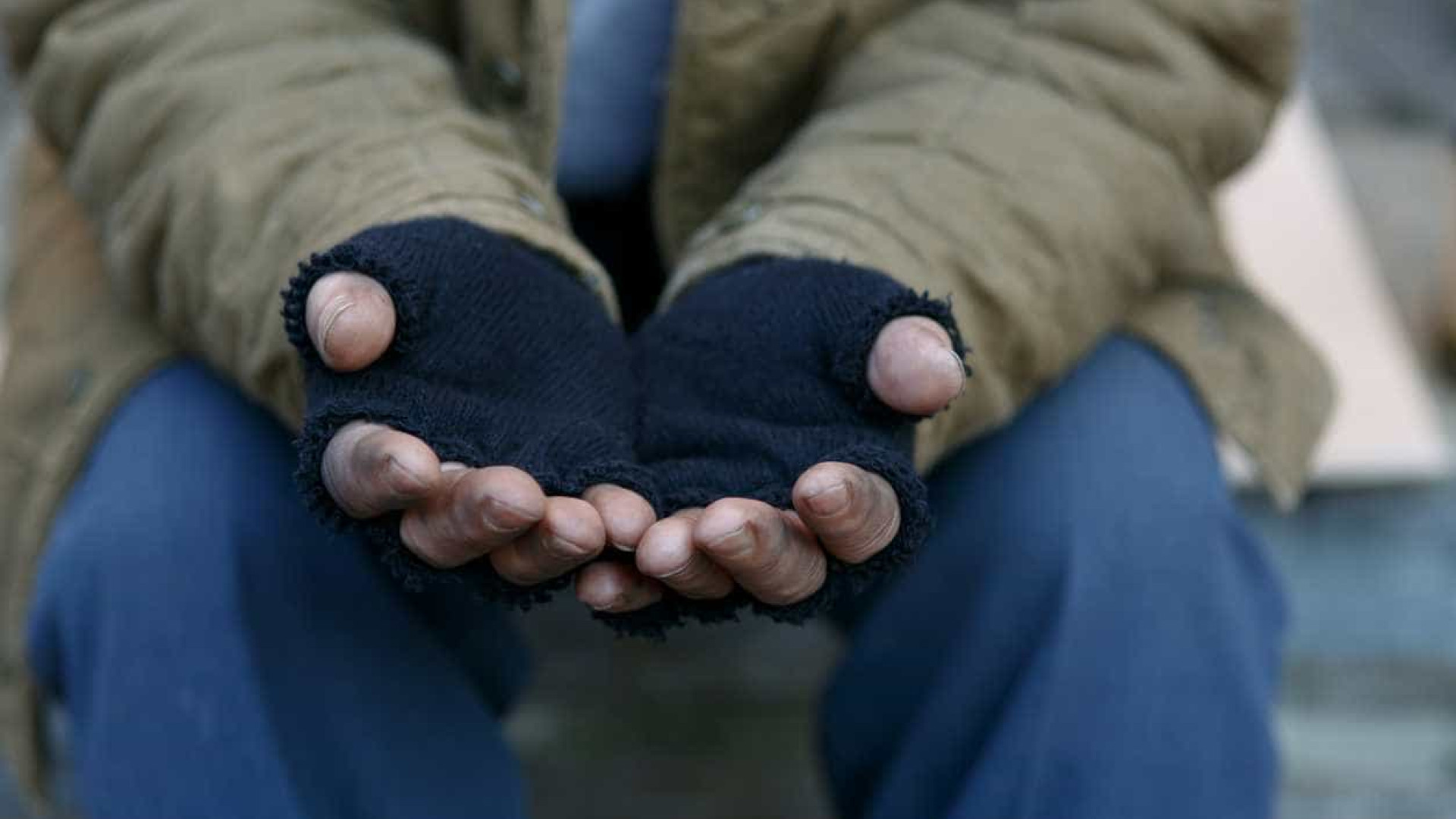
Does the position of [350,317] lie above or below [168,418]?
above

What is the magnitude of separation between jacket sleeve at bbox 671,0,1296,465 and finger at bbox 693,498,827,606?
0.13m

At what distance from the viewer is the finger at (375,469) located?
0.52m

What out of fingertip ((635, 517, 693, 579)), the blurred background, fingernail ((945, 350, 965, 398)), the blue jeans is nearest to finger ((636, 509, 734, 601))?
fingertip ((635, 517, 693, 579))

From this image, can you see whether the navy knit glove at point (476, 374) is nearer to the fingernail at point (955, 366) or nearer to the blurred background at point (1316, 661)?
the fingernail at point (955, 366)

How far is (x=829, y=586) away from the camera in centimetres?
57

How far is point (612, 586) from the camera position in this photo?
56 cm

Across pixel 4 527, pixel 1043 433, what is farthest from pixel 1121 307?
pixel 4 527

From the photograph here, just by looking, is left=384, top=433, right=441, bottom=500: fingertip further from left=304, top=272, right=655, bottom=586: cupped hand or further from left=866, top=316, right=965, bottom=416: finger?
left=866, top=316, right=965, bottom=416: finger

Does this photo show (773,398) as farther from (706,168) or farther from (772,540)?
(706,168)

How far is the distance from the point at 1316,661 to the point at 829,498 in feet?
2.60

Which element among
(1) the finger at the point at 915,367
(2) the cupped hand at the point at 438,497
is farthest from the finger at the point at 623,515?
(1) the finger at the point at 915,367

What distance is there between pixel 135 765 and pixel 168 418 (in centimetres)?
17

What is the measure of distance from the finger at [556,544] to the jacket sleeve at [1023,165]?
19cm

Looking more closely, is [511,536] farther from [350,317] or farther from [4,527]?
[4,527]
